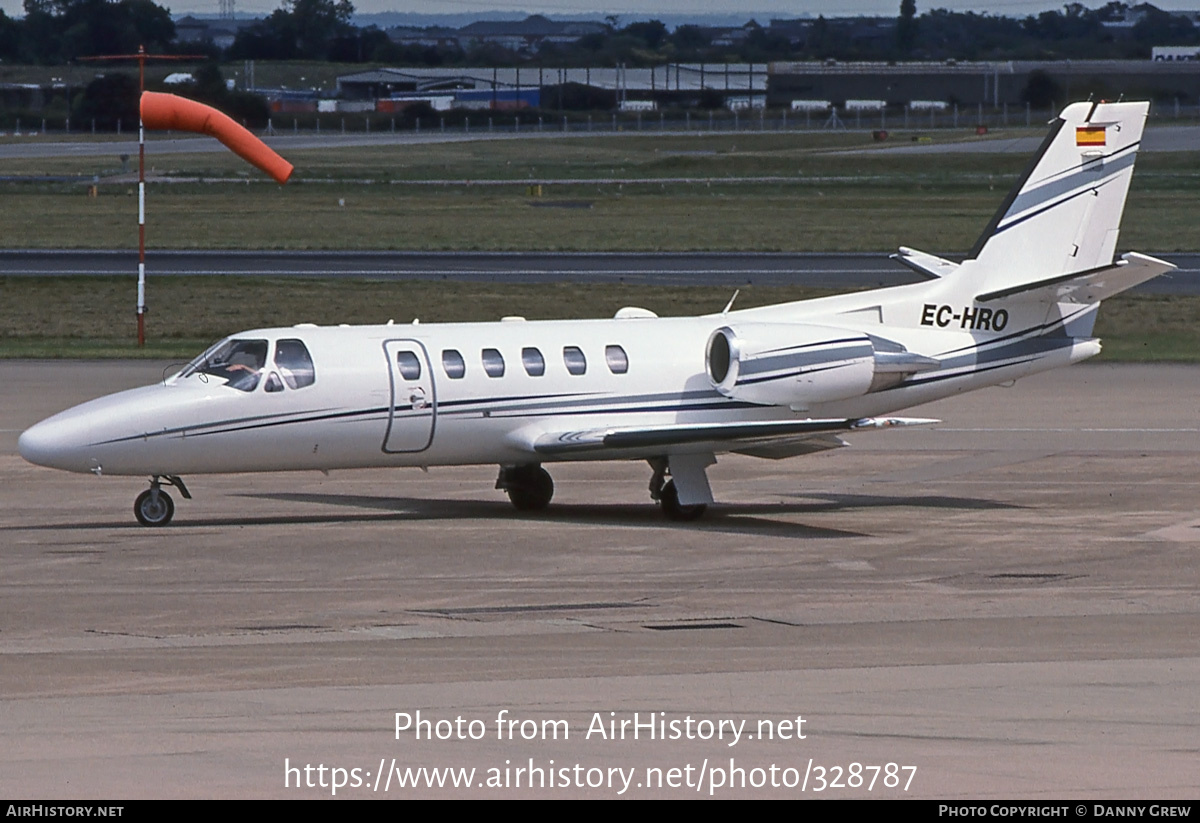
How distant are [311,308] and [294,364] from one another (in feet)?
93.2

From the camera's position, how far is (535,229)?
81062 millimetres

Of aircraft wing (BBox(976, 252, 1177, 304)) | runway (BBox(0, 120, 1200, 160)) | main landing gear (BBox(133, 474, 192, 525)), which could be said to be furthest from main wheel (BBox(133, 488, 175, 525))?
runway (BBox(0, 120, 1200, 160))

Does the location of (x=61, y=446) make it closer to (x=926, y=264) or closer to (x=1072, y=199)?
(x=926, y=264)

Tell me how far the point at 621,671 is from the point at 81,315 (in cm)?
3899

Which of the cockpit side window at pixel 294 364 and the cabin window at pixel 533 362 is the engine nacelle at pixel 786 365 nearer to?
the cabin window at pixel 533 362

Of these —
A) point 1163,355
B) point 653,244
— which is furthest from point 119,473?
point 653,244

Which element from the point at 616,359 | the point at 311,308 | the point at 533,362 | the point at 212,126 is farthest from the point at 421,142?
the point at 533,362

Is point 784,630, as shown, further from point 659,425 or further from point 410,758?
point 659,425

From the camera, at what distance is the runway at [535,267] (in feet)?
195

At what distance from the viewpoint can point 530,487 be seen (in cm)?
2500

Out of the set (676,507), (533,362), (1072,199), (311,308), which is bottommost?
(311,308)

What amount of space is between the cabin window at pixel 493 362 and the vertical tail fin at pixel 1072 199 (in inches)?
277

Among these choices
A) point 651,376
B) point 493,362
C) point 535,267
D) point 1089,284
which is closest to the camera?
point 493,362

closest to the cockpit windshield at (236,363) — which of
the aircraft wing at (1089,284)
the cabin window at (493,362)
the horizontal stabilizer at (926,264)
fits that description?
the cabin window at (493,362)
